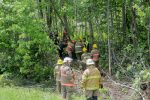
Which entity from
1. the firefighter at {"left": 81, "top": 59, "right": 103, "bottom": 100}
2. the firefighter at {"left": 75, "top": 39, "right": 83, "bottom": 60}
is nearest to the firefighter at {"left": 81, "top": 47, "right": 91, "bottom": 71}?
the firefighter at {"left": 75, "top": 39, "right": 83, "bottom": 60}

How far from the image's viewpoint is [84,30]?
108ft

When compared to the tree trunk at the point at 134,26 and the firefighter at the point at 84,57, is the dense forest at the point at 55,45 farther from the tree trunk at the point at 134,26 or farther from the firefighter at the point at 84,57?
the firefighter at the point at 84,57

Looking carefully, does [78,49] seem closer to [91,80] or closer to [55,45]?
[55,45]

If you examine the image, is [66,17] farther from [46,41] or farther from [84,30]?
[46,41]

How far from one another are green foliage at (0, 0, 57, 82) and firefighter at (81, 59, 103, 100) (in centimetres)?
728

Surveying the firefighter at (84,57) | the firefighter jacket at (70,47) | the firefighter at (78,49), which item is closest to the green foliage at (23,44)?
the firefighter at (84,57)

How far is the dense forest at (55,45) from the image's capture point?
20625mm

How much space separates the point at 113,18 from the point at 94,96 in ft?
45.1

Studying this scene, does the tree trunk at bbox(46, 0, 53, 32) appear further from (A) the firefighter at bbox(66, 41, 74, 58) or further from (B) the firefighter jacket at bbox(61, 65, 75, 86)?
(B) the firefighter jacket at bbox(61, 65, 75, 86)

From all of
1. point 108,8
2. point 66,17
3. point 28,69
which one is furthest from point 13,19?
point 66,17

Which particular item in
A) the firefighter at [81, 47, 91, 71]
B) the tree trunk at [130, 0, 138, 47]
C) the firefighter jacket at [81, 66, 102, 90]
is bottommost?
the firefighter at [81, 47, 91, 71]

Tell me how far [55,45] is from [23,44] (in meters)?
2.18

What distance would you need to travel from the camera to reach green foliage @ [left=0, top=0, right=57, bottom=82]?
20.7 m

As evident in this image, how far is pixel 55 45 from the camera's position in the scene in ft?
71.7
